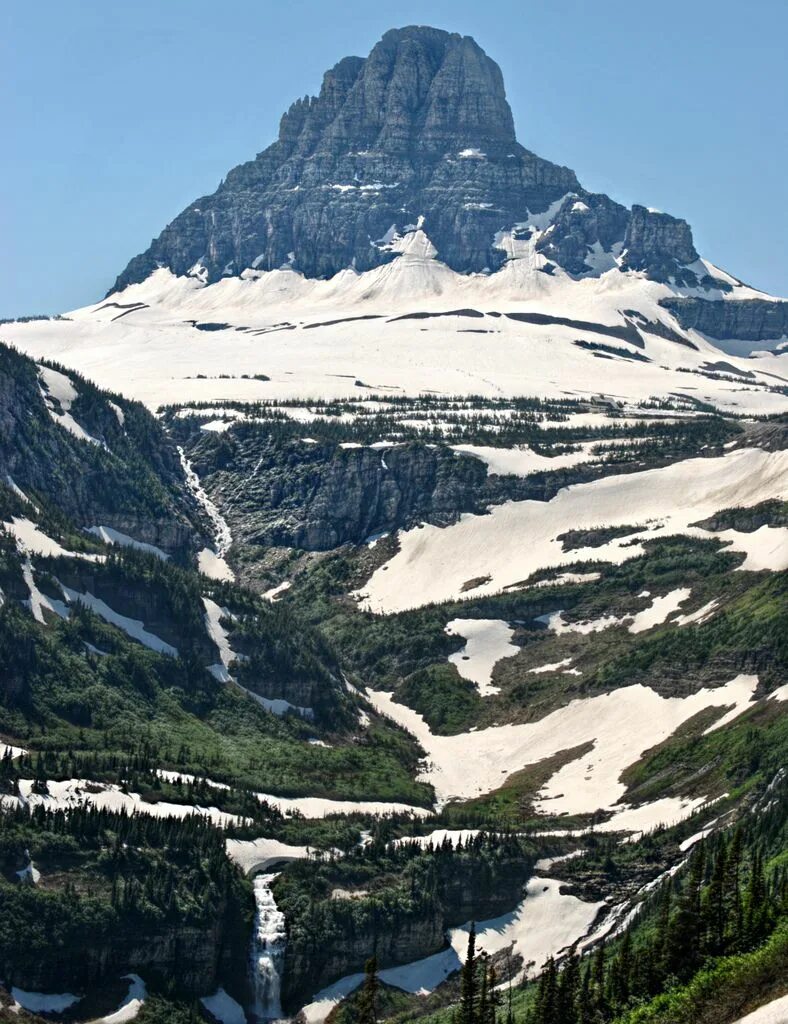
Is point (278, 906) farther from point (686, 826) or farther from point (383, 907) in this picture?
point (686, 826)

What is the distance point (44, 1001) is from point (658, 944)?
1615 inches

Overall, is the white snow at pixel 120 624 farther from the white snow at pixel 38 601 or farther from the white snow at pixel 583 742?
the white snow at pixel 583 742

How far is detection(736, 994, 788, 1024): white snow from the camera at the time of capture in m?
81.8

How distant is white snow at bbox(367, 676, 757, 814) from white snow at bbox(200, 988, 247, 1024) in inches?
1814

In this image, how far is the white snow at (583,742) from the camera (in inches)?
6781

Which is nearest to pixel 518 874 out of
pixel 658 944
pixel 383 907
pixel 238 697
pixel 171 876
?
pixel 383 907

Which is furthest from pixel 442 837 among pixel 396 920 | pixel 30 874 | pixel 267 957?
pixel 30 874

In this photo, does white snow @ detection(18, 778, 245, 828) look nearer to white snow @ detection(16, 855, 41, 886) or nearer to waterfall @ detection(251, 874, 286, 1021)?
white snow @ detection(16, 855, 41, 886)

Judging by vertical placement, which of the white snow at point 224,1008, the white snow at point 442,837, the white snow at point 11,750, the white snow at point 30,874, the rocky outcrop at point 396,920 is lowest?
the white snow at point 224,1008

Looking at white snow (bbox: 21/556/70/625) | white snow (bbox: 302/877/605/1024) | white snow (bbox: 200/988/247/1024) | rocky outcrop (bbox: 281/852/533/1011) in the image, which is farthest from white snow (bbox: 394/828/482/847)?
white snow (bbox: 21/556/70/625)

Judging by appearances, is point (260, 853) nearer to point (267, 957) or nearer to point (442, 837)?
point (267, 957)

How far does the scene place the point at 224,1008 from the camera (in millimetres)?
127312

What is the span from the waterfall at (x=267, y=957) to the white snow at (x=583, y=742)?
128 ft

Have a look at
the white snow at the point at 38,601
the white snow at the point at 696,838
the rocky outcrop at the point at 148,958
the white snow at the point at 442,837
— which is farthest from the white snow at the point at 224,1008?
the white snow at the point at 38,601
